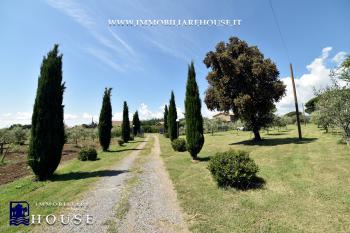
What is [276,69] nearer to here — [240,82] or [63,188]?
[240,82]

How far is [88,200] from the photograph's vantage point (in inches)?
287

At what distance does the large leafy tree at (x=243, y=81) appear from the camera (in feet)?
70.6

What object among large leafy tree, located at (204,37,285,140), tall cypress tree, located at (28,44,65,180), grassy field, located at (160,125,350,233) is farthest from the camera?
large leafy tree, located at (204,37,285,140)

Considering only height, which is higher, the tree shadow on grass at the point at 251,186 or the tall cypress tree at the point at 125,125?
the tall cypress tree at the point at 125,125

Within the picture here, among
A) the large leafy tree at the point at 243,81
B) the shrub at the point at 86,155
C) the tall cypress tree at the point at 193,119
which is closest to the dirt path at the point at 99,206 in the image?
the tall cypress tree at the point at 193,119

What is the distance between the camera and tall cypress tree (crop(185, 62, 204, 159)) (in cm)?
1410

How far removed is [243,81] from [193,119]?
10953 mm

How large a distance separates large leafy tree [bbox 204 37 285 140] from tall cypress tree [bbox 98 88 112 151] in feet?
38.8

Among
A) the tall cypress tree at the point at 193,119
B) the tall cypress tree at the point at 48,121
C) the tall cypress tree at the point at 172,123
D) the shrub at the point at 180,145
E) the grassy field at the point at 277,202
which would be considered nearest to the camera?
the grassy field at the point at 277,202

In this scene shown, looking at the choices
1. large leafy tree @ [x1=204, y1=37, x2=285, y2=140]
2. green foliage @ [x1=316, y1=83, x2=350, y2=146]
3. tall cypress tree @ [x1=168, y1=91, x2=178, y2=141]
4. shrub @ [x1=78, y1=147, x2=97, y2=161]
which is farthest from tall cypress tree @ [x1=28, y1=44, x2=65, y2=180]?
green foliage @ [x1=316, y1=83, x2=350, y2=146]

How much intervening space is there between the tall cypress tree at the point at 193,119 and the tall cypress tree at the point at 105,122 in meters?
12.9

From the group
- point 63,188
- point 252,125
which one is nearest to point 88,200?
point 63,188

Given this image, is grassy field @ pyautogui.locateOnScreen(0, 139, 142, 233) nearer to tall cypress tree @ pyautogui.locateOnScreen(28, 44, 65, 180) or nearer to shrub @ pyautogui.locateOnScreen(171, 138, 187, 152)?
tall cypress tree @ pyautogui.locateOnScreen(28, 44, 65, 180)

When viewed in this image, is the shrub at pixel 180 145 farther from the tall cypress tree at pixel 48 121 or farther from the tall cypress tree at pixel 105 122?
the tall cypress tree at pixel 48 121
